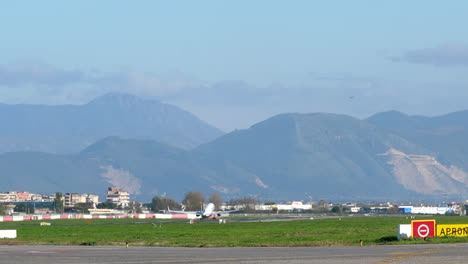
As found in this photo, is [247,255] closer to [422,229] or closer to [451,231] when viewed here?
[422,229]

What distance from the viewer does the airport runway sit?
62719mm

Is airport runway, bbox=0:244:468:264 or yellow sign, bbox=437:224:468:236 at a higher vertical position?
yellow sign, bbox=437:224:468:236

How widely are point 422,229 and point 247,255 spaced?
18.4 meters

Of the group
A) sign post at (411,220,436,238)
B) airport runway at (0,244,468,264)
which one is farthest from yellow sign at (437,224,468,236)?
airport runway at (0,244,468,264)

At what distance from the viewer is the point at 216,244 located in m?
83.3

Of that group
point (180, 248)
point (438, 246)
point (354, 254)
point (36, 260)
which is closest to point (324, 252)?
point (354, 254)

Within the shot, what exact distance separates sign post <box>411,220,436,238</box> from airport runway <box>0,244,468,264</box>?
708 cm

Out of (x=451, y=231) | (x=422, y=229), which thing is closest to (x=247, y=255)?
(x=422, y=229)

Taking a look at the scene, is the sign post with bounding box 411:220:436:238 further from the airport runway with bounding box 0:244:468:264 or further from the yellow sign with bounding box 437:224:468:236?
the airport runway with bounding box 0:244:468:264

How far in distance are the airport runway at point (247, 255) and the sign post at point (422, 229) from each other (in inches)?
279

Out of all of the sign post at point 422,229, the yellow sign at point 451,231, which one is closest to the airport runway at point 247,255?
the sign post at point 422,229

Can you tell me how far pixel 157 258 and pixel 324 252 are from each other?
11.2 meters

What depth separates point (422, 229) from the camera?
80.8 meters

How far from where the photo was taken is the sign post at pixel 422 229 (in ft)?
265
